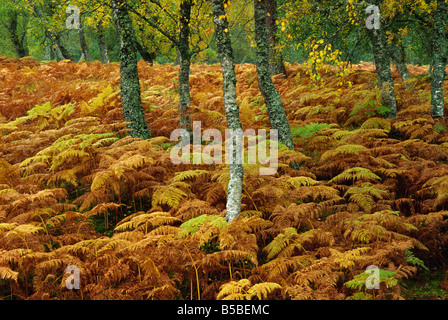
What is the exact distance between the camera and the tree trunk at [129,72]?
7.86 m

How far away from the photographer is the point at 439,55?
8445mm

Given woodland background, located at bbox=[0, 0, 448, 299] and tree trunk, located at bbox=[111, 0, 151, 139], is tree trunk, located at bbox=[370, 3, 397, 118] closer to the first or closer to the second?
woodland background, located at bbox=[0, 0, 448, 299]

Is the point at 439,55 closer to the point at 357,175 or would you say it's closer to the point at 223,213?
the point at 357,175

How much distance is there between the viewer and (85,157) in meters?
6.77

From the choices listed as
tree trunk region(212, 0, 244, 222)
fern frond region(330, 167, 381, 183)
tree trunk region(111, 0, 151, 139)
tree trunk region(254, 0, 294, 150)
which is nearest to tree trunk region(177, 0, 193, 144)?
tree trunk region(111, 0, 151, 139)

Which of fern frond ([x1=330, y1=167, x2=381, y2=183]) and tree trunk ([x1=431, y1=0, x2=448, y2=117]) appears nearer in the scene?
fern frond ([x1=330, y1=167, x2=381, y2=183])

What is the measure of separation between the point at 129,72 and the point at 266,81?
3.18 m

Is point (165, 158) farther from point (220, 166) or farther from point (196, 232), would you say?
point (196, 232)

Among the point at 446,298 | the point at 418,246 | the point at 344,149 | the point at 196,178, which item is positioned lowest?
the point at 446,298

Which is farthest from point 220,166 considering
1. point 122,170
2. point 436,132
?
point 436,132

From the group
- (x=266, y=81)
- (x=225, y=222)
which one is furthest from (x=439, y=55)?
(x=225, y=222)

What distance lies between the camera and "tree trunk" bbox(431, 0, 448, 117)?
8.21 metres

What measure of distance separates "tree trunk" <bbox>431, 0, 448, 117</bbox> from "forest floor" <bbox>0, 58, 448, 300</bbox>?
1.50ft
